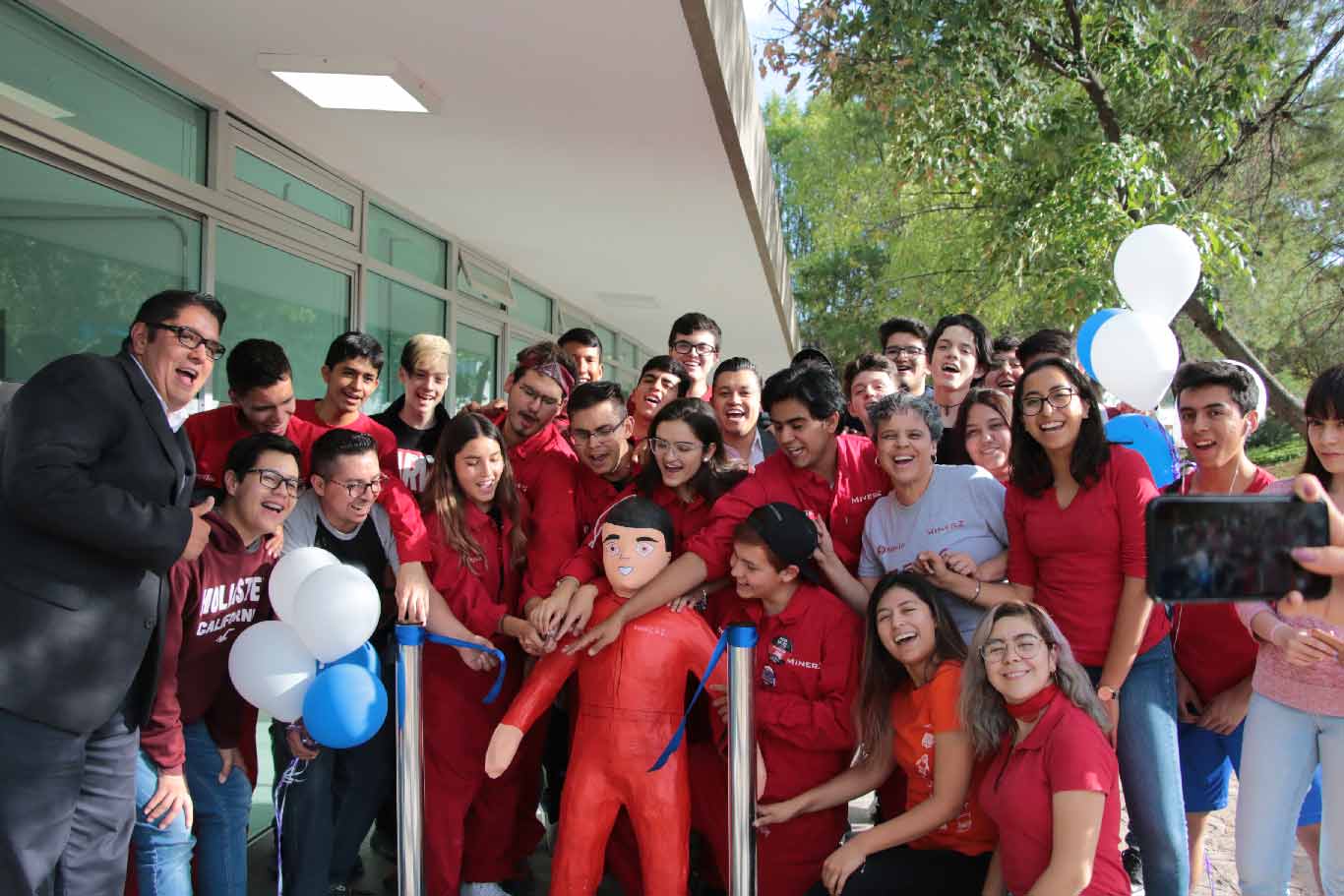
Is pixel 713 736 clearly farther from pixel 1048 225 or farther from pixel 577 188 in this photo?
pixel 1048 225

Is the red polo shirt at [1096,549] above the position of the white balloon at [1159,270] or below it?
below

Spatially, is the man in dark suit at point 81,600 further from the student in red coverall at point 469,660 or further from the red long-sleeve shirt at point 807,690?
the red long-sleeve shirt at point 807,690

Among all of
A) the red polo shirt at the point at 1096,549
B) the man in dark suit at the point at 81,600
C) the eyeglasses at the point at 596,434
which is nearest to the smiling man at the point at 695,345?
the eyeglasses at the point at 596,434

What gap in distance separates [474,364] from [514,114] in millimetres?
3955

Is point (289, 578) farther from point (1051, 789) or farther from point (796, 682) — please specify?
point (1051, 789)

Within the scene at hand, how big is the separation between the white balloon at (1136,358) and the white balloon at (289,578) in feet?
8.40

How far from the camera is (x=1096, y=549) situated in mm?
2912

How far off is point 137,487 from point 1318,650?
296cm

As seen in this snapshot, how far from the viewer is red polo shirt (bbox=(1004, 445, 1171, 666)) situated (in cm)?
290

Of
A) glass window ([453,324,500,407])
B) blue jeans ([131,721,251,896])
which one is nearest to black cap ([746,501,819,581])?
blue jeans ([131,721,251,896])

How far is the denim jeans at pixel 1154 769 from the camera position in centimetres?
283

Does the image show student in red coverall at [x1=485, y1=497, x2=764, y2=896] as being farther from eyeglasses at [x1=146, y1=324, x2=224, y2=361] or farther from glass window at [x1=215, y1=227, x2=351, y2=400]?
glass window at [x1=215, y1=227, x2=351, y2=400]

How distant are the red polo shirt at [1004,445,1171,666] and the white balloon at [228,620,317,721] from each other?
2.14 metres

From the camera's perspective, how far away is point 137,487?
236 cm
